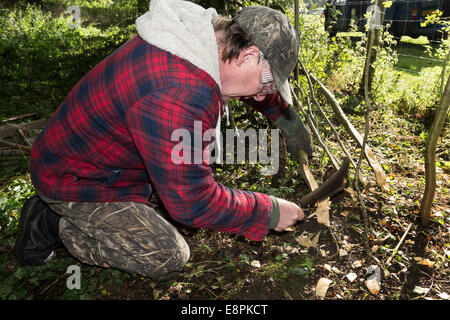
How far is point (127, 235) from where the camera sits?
188cm

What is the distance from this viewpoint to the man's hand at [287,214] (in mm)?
1718

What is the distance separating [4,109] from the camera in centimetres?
479

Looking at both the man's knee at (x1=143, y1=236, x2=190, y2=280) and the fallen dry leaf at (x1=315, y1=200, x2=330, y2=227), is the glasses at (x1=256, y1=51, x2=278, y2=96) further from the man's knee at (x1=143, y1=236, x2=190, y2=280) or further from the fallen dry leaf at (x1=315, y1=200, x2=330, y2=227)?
the man's knee at (x1=143, y1=236, x2=190, y2=280)

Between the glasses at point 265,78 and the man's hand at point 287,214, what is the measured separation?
2.02 ft

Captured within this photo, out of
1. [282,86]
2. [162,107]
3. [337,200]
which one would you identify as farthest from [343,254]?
[162,107]

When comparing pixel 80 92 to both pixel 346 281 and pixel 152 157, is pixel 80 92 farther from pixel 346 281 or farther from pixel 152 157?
pixel 346 281

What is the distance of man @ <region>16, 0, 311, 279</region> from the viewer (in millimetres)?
1338

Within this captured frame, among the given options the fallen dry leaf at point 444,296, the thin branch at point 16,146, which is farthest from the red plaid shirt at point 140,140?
the thin branch at point 16,146

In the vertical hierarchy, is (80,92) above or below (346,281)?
above

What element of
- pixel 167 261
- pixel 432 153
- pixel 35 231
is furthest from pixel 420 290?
pixel 35 231

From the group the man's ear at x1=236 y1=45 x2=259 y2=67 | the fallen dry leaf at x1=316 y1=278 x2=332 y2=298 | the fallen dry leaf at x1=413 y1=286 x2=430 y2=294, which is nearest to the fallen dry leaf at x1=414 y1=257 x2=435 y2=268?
the fallen dry leaf at x1=413 y1=286 x2=430 y2=294

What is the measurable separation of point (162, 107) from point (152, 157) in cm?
24

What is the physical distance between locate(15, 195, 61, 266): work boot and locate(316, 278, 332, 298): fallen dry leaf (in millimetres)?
1772

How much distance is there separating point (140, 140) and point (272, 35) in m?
0.77
